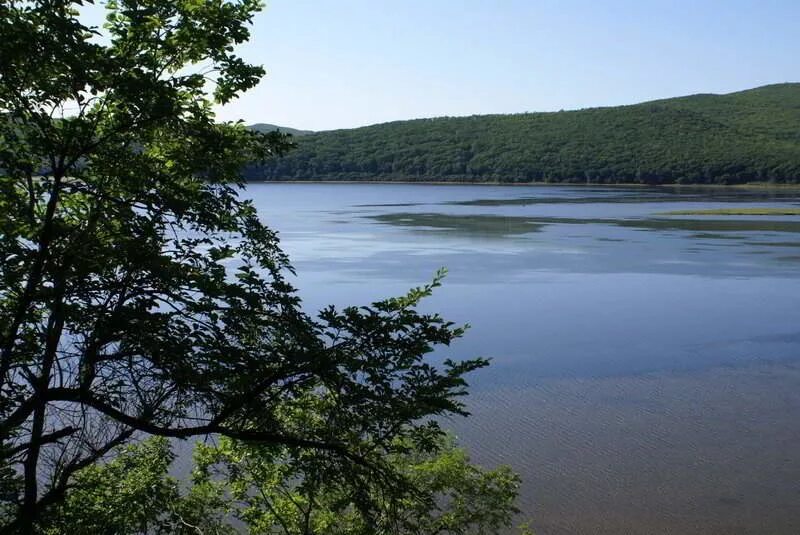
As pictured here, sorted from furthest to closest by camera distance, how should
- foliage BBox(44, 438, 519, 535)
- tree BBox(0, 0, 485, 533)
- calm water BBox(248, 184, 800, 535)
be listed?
calm water BBox(248, 184, 800, 535)
foliage BBox(44, 438, 519, 535)
tree BBox(0, 0, 485, 533)

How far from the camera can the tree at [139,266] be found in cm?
544

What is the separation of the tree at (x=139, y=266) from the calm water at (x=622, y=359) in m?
6.80

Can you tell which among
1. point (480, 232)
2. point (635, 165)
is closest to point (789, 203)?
point (480, 232)

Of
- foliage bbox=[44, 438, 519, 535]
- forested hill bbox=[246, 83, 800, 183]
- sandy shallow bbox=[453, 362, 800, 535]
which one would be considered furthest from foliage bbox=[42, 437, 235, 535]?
forested hill bbox=[246, 83, 800, 183]

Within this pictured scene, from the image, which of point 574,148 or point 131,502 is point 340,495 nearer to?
point 131,502

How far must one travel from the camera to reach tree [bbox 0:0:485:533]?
17.9 feet

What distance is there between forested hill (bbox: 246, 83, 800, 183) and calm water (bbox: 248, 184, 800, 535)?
81.1 metres

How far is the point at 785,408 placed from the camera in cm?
1667

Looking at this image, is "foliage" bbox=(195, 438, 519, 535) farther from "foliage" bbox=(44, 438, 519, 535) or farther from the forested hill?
the forested hill

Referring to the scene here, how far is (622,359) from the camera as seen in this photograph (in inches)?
824

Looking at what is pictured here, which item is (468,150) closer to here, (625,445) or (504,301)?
(504,301)

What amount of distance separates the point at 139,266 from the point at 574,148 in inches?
5663

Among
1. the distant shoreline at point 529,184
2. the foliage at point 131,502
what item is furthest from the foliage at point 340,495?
the distant shoreline at point 529,184

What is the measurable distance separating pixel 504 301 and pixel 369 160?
116468mm
